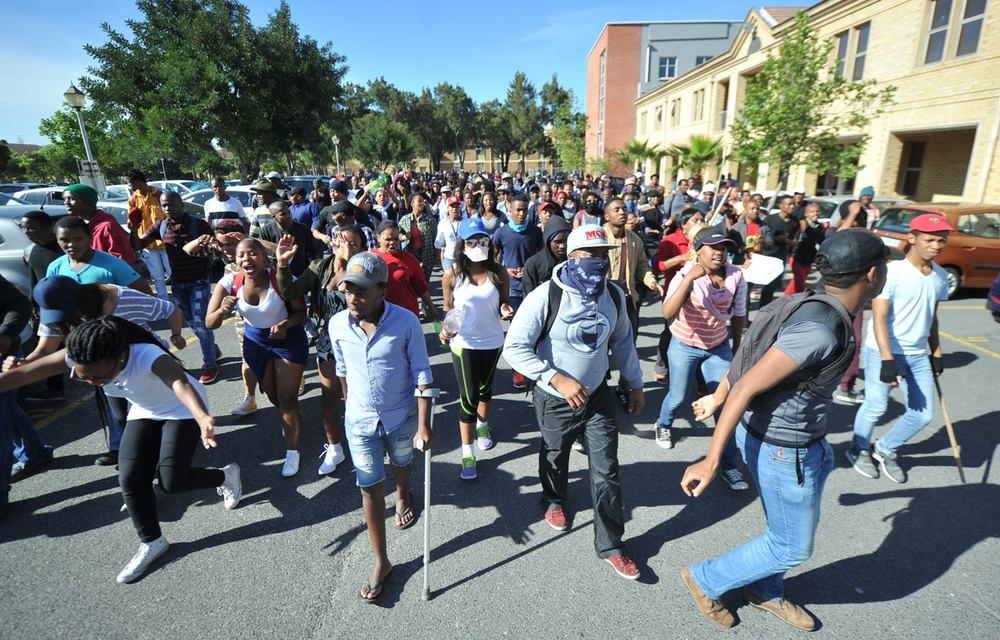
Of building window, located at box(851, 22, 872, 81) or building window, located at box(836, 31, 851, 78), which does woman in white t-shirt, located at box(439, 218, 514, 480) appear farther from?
building window, located at box(836, 31, 851, 78)

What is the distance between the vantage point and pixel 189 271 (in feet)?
18.5

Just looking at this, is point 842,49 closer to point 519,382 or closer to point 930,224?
point 930,224

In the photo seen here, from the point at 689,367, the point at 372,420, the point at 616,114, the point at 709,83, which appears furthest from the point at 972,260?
the point at 616,114

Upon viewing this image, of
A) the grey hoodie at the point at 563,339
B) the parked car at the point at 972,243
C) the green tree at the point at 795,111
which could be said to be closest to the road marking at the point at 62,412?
the grey hoodie at the point at 563,339

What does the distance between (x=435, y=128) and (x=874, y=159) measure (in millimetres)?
55310

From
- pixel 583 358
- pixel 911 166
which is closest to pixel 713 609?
pixel 583 358

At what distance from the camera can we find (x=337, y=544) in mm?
3164

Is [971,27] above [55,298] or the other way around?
above

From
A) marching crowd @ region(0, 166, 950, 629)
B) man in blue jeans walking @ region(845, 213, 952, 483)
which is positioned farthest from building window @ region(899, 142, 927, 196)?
man in blue jeans walking @ region(845, 213, 952, 483)

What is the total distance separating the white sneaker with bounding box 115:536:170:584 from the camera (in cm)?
284

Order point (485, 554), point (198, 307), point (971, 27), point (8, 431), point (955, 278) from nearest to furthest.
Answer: point (485, 554)
point (8, 431)
point (198, 307)
point (955, 278)
point (971, 27)

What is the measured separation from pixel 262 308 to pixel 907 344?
5.04 m

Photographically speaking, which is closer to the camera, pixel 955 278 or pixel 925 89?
pixel 955 278

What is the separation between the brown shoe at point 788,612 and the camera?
2.48m
